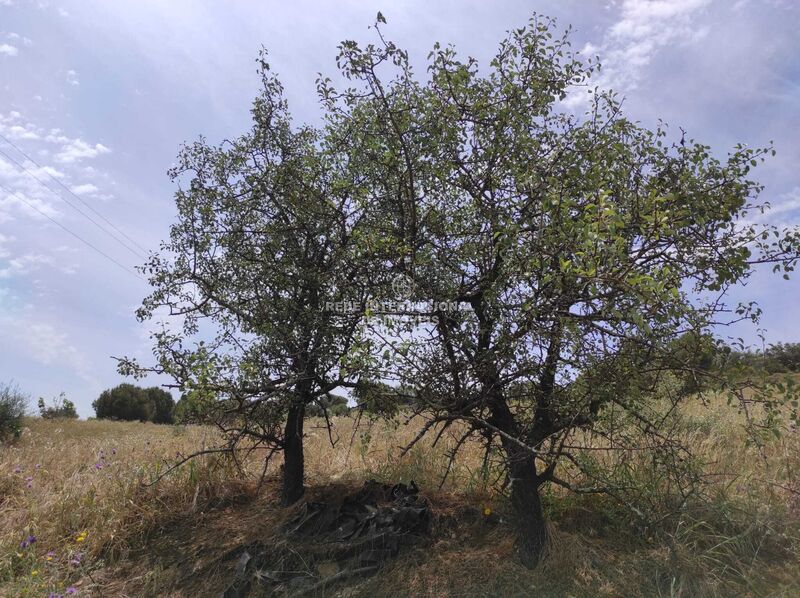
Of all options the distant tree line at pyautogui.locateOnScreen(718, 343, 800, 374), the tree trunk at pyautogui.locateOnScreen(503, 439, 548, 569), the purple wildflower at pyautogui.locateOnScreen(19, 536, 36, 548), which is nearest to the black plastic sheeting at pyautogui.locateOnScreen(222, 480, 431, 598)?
the tree trunk at pyautogui.locateOnScreen(503, 439, 548, 569)

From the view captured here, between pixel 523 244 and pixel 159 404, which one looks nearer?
pixel 523 244

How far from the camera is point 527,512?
462 centimetres

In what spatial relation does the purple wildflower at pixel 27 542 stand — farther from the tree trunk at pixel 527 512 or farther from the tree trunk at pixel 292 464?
the tree trunk at pixel 527 512

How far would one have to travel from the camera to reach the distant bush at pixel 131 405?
2662 centimetres

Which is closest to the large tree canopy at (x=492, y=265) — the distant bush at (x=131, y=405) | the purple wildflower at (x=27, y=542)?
the purple wildflower at (x=27, y=542)

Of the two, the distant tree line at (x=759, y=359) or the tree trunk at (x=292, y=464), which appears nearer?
the distant tree line at (x=759, y=359)

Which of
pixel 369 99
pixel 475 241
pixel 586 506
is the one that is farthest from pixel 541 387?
pixel 369 99

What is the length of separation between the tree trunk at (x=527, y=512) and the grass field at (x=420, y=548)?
0.13 metres

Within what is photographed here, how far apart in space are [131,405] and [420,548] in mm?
26672

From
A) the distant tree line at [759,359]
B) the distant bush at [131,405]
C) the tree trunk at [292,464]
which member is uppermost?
the distant bush at [131,405]

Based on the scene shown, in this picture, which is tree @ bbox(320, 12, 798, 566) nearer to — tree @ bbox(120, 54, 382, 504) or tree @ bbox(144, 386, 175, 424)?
tree @ bbox(120, 54, 382, 504)

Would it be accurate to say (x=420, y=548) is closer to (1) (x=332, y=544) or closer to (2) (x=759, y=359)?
(1) (x=332, y=544)

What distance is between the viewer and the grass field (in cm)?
426

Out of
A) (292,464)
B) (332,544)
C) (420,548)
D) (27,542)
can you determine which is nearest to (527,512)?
(420,548)
